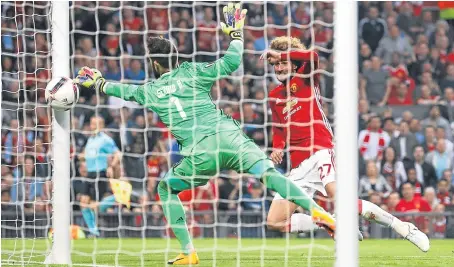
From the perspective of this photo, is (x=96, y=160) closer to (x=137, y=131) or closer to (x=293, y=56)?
(x=137, y=131)

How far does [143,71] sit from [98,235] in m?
2.26

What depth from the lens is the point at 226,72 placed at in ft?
24.9

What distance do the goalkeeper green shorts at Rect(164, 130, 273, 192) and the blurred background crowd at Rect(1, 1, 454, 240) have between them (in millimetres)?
3581

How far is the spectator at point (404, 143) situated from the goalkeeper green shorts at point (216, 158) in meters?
5.92

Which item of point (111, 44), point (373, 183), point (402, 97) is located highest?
point (111, 44)

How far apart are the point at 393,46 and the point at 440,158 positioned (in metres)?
2.31

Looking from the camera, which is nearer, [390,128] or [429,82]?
[390,128]

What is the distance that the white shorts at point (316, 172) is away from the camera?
27.0ft

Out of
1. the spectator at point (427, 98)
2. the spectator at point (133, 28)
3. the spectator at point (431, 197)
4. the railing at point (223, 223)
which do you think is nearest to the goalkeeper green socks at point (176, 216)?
the railing at point (223, 223)

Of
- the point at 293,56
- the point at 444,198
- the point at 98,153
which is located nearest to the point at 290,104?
the point at 293,56

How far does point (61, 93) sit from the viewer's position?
764 cm

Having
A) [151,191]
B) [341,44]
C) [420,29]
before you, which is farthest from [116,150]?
[341,44]

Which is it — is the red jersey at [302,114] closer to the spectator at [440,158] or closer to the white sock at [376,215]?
the white sock at [376,215]

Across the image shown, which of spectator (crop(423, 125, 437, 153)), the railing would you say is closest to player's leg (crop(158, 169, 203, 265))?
the railing
